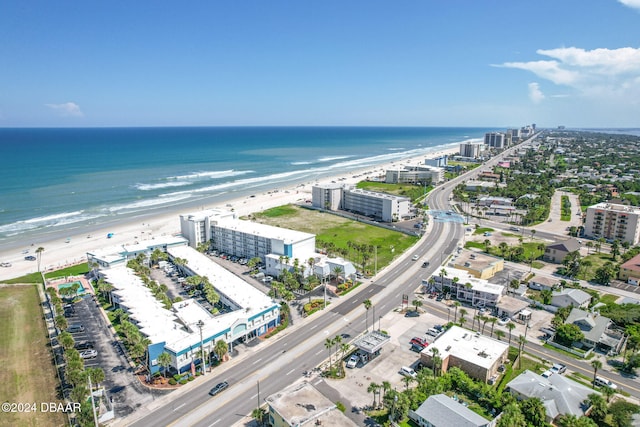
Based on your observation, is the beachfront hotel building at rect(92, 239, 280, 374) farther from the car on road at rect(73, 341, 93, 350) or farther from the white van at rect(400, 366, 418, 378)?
the white van at rect(400, 366, 418, 378)

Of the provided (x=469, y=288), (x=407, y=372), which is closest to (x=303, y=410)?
(x=407, y=372)

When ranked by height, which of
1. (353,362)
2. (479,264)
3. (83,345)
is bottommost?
(83,345)

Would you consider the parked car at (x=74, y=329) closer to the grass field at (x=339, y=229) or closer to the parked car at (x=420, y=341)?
the parked car at (x=420, y=341)

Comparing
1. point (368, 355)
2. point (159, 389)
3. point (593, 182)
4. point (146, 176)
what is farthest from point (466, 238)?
point (146, 176)

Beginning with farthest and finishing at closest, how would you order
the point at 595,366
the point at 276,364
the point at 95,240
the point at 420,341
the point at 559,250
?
the point at 95,240 < the point at 559,250 < the point at 420,341 < the point at 276,364 < the point at 595,366

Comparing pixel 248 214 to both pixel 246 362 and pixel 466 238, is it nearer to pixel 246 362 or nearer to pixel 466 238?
pixel 466 238

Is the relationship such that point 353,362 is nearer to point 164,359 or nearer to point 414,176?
point 164,359
